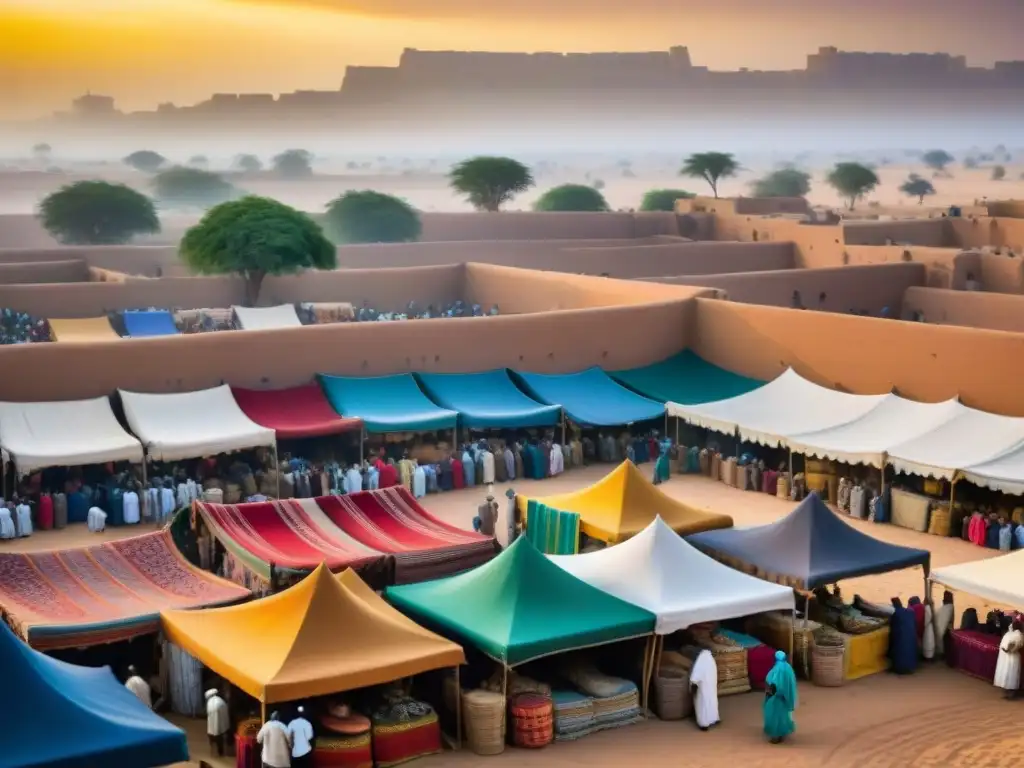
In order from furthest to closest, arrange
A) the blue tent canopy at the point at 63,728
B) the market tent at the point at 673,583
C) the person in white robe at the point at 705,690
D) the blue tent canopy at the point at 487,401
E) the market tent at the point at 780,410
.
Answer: the blue tent canopy at the point at 487,401, the market tent at the point at 780,410, the market tent at the point at 673,583, the person in white robe at the point at 705,690, the blue tent canopy at the point at 63,728

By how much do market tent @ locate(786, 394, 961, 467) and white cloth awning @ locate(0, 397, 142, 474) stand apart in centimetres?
919

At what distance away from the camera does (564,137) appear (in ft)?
536

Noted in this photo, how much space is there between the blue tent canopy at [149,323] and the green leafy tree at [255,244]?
137 inches

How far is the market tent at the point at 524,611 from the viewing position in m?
11.7

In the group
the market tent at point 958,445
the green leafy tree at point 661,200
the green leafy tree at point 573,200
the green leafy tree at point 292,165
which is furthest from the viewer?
the green leafy tree at point 292,165

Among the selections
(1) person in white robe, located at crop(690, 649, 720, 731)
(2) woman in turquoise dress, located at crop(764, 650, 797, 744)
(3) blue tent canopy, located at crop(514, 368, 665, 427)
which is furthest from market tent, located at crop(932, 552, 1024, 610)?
(3) blue tent canopy, located at crop(514, 368, 665, 427)

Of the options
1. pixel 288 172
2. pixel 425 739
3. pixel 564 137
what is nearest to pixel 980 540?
pixel 425 739

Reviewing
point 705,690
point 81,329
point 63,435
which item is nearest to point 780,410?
point 705,690

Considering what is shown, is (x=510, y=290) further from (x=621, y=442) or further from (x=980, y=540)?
(x=980, y=540)

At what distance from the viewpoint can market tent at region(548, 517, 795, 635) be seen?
12.5 metres

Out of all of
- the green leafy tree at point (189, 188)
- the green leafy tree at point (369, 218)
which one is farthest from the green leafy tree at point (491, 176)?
the green leafy tree at point (189, 188)

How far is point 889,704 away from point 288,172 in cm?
14240

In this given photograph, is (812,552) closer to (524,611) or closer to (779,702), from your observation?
(779,702)

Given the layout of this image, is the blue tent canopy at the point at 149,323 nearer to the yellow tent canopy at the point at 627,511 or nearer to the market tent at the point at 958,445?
the yellow tent canopy at the point at 627,511
